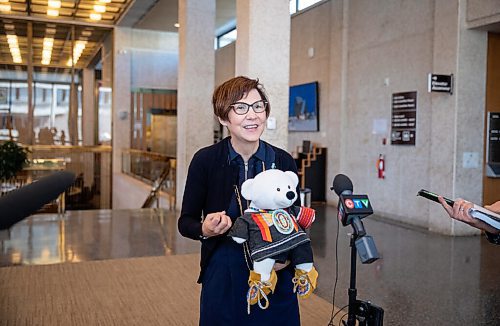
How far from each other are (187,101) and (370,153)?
3.57 m

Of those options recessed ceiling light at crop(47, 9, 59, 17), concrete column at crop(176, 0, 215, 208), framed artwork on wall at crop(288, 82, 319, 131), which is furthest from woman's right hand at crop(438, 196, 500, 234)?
recessed ceiling light at crop(47, 9, 59, 17)

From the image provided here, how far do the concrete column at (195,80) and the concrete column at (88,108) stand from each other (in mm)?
8146

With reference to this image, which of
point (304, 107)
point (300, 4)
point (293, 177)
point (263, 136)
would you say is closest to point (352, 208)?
point (293, 177)

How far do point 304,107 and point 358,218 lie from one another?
10.5 m

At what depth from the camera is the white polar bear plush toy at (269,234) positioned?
1.83 metres

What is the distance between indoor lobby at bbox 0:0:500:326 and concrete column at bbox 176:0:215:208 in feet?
0.09

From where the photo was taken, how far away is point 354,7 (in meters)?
10.7

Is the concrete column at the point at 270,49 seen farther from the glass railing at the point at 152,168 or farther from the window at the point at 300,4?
the window at the point at 300,4

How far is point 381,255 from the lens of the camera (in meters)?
6.50

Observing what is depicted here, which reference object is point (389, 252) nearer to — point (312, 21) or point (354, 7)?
point (354, 7)

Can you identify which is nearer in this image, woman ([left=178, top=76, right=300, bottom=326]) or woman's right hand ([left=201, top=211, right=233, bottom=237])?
woman's right hand ([left=201, top=211, right=233, bottom=237])

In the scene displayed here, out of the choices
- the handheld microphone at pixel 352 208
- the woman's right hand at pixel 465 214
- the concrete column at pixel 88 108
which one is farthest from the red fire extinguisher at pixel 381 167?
the concrete column at pixel 88 108

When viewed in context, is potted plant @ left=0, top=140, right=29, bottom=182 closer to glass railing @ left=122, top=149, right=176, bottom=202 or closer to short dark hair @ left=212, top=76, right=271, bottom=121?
glass railing @ left=122, top=149, right=176, bottom=202

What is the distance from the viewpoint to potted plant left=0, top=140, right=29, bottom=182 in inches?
373
